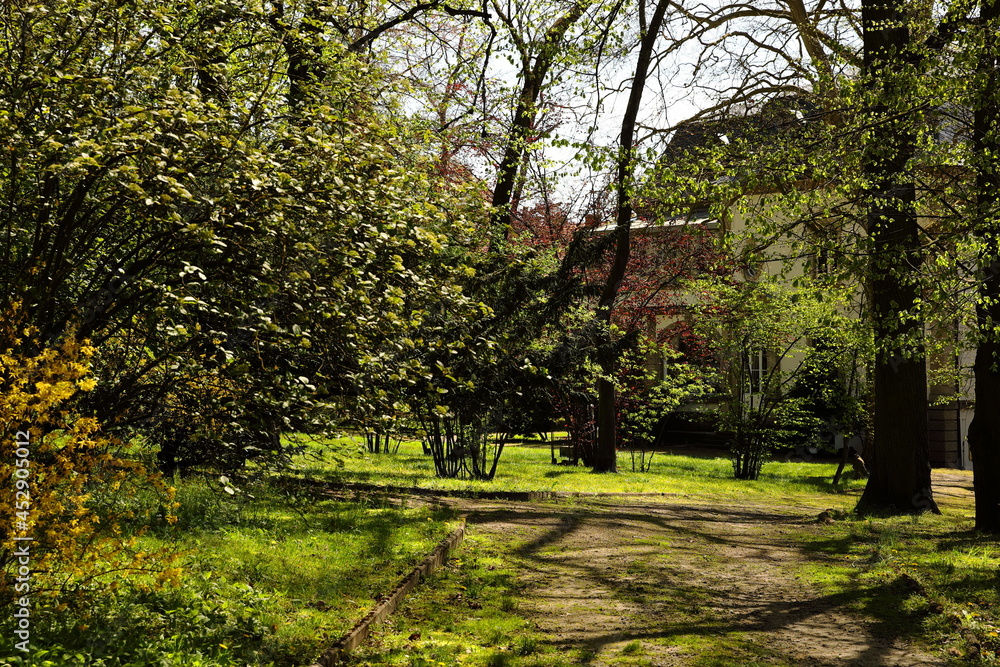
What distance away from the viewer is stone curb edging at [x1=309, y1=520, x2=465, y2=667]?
510cm

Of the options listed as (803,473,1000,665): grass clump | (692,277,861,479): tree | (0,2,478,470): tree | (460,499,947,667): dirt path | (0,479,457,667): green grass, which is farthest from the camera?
(692,277,861,479): tree

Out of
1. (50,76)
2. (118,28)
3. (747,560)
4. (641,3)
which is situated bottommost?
(747,560)

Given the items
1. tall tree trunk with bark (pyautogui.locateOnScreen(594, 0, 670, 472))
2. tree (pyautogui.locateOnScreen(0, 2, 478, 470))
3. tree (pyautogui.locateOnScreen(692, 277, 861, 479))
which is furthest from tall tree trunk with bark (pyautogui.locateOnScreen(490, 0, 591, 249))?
tree (pyautogui.locateOnScreen(692, 277, 861, 479))

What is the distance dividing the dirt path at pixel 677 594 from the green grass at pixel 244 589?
4.51 feet

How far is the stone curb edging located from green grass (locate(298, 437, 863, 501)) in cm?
440

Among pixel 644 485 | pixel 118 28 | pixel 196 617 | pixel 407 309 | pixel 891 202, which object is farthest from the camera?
pixel 644 485

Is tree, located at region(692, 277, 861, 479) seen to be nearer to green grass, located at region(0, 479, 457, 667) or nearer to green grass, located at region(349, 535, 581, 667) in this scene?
green grass, located at region(0, 479, 457, 667)

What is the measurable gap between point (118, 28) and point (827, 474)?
20.0m

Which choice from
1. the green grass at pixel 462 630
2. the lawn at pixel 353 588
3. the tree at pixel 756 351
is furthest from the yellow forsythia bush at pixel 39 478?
the tree at pixel 756 351

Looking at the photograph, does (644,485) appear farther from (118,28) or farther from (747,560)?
(118,28)

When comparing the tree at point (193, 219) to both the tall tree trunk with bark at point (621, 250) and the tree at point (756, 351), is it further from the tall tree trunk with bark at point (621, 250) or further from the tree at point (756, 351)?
the tree at point (756, 351)

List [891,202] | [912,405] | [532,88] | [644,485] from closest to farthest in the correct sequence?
[891,202] → [912,405] → [644,485] → [532,88]

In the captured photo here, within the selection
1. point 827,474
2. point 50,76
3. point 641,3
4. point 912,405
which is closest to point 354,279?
point 50,76

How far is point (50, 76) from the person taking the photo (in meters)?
5.09
